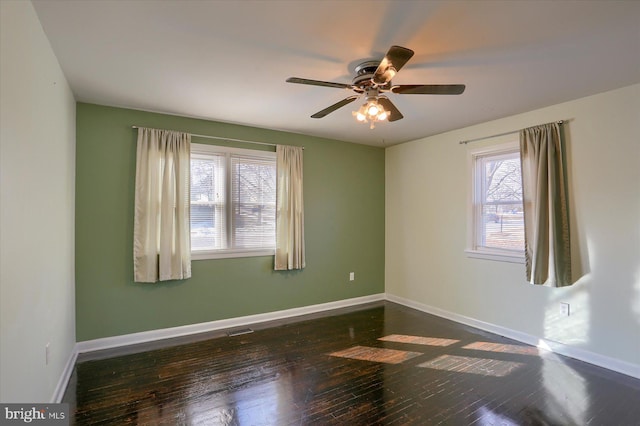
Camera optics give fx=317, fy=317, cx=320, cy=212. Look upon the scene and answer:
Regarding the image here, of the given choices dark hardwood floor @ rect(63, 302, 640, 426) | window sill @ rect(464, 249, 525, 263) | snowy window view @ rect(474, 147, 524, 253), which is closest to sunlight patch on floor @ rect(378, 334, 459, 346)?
dark hardwood floor @ rect(63, 302, 640, 426)

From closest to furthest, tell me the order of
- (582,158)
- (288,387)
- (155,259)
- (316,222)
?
(288,387) → (582,158) → (155,259) → (316,222)

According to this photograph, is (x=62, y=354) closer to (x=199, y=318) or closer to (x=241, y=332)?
(x=199, y=318)

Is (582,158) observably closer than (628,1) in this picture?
No

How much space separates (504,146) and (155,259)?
419 centimetres

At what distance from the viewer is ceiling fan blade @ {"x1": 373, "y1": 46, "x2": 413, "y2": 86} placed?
5.78ft

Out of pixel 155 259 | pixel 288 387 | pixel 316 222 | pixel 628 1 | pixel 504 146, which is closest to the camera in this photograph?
pixel 628 1

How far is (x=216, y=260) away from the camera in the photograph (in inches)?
154

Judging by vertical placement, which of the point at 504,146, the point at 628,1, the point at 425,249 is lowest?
the point at 425,249

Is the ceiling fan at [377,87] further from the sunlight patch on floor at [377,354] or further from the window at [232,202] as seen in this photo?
the sunlight patch on floor at [377,354]

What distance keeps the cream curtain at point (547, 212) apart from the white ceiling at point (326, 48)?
0.41m

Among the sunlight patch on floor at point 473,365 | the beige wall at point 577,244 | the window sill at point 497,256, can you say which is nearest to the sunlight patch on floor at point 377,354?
the sunlight patch on floor at point 473,365

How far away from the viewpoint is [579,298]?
3125 mm

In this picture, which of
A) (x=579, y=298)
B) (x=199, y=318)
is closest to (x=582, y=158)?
(x=579, y=298)

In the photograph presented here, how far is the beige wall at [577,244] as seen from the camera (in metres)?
2.83
